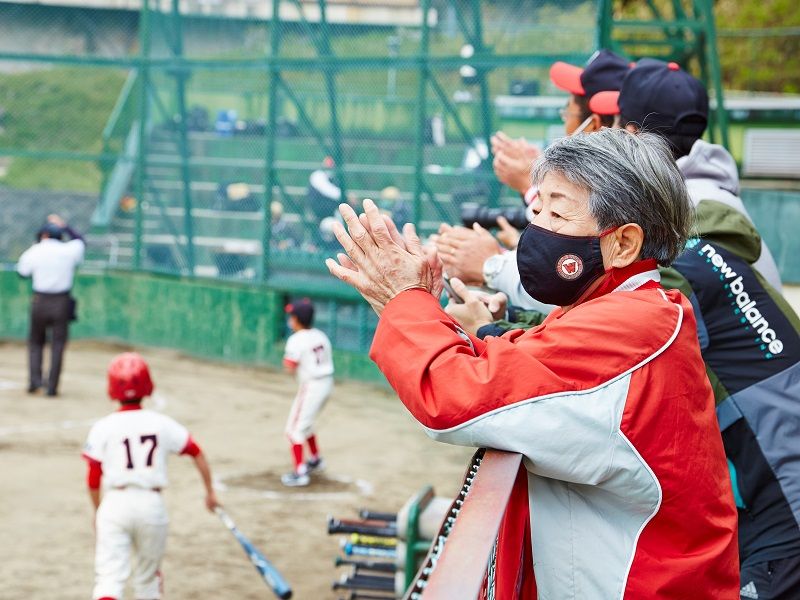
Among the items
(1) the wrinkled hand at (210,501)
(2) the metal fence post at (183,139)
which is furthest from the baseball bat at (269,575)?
(2) the metal fence post at (183,139)

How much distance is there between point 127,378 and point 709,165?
11.5 feet

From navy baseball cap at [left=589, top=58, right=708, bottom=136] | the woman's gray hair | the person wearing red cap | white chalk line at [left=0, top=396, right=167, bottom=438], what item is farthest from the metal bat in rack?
white chalk line at [left=0, top=396, right=167, bottom=438]

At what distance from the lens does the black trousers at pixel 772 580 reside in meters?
2.76

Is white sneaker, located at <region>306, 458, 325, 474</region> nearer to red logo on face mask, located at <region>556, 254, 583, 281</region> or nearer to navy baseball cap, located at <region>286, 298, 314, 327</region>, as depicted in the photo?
navy baseball cap, located at <region>286, 298, 314, 327</region>

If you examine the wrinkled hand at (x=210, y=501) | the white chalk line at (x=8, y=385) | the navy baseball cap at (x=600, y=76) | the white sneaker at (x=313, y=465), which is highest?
the navy baseball cap at (x=600, y=76)

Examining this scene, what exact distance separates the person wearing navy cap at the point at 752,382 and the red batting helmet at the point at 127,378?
11.6 ft

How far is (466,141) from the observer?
485 inches

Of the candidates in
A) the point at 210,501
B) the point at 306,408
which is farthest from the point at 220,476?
the point at 210,501

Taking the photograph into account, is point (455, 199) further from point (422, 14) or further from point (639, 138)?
point (639, 138)

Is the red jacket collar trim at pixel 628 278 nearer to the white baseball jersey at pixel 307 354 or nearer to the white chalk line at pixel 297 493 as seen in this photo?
the white chalk line at pixel 297 493

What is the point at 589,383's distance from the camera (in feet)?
6.20

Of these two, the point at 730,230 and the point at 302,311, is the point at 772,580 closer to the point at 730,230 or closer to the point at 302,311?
the point at 730,230

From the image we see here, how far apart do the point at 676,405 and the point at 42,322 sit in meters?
11.1

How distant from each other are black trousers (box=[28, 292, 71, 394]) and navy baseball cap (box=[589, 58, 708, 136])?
31.7ft
